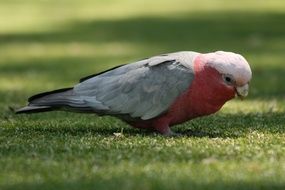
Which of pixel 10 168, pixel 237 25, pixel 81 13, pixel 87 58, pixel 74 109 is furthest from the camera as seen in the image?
pixel 81 13

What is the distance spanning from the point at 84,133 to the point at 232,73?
63.4 inches

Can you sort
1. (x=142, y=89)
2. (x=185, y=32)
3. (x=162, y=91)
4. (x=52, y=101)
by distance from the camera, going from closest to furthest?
(x=162, y=91) → (x=142, y=89) → (x=52, y=101) → (x=185, y=32)

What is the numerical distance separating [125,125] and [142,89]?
1.29 meters

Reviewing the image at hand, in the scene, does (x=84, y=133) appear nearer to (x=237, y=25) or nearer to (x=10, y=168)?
(x=10, y=168)

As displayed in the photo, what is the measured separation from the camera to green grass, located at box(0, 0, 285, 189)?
638 centimetres

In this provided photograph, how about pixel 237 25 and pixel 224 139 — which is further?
pixel 237 25

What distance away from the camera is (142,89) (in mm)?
8414

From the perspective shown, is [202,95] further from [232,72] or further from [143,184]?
[143,184]

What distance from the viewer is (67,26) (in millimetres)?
24281

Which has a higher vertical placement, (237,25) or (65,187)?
(65,187)

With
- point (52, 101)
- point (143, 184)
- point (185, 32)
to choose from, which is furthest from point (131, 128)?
point (185, 32)

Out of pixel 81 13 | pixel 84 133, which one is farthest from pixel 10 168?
pixel 81 13

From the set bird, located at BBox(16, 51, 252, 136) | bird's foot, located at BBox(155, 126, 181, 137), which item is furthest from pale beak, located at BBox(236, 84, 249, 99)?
bird's foot, located at BBox(155, 126, 181, 137)

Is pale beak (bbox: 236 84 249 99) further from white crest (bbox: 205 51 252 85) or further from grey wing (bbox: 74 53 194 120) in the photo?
grey wing (bbox: 74 53 194 120)
